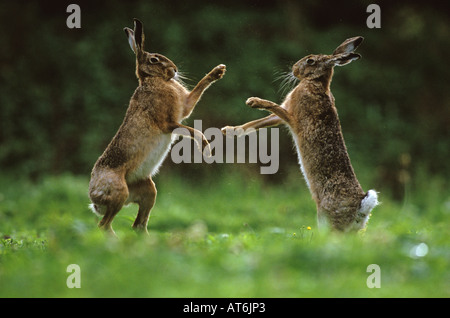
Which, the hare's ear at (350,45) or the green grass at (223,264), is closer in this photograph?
the green grass at (223,264)

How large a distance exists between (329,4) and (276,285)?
9805mm

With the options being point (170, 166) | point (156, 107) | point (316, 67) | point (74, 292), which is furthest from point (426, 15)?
point (74, 292)

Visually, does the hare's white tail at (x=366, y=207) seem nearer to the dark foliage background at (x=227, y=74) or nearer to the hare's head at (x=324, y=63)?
the hare's head at (x=324, y=63)

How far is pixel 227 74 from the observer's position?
12016 millimetres

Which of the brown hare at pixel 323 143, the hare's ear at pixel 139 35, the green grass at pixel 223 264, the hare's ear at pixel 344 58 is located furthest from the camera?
the hare's ear at pixel 139 35

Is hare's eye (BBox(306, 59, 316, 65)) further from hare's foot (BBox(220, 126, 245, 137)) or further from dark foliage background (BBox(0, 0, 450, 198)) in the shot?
dark foliage background (BBox(0, 0, 450, 198))

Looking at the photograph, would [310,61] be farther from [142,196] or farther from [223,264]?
[223,264]

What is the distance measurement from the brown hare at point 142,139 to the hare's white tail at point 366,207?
171cm

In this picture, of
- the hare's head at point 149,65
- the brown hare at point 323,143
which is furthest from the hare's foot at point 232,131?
the hare's head at point 149,65

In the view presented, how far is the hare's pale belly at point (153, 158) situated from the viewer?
21.1ft

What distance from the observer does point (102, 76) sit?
1199 centimetres

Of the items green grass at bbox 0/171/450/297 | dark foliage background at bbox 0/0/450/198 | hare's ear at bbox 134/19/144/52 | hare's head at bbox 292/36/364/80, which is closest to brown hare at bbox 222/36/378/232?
hare's head at bbox 292/36/364/80

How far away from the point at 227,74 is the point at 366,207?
6628mm

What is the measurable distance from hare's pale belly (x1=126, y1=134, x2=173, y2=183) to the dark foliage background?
480cm
